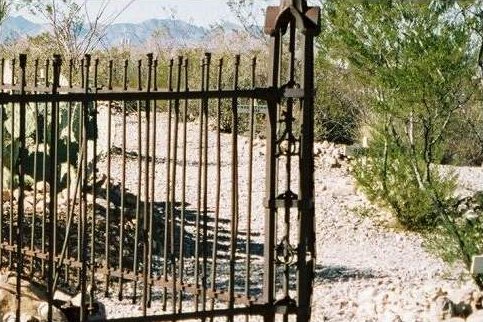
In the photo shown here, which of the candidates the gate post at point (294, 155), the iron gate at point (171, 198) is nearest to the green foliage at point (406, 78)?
the iron gate at point (171, 198)

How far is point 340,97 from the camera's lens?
15391 millimetres

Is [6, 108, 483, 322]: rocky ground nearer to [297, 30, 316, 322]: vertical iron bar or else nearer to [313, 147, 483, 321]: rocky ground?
[313, 147, 483, 321]: rocky ground

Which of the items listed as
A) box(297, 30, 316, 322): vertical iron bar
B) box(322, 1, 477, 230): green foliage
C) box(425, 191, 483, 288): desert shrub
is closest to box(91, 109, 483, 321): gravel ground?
box(425, 191, 483, 288): desert shrub

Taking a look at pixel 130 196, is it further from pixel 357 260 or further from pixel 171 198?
pixel 171 198

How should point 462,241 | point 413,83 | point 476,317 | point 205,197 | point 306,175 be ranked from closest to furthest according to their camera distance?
1. point 306,175
2. point 205,197
3. point 476,317
4. point 462,241
5. point 413,83

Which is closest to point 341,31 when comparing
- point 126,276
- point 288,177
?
point 126,276

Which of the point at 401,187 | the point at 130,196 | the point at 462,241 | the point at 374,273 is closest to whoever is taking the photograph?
the point at 462,241

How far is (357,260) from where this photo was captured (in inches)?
307

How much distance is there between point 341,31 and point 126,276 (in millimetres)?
4547

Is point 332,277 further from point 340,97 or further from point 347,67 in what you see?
point 340,97

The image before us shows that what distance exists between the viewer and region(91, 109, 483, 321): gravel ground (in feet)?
19.4

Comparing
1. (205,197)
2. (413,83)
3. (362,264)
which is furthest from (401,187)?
(205,197)

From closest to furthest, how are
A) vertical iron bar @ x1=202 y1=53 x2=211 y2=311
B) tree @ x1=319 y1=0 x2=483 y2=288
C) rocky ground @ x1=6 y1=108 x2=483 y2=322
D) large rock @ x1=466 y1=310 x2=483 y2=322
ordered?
vertical iron bar @ x1=202 y1=53 x2=211 y2=311 → large rock @ x1=466 y1=310 x2=483 y2=322 → rocky ground @ x1=6 y1=108 x2=483 y2=322 → tree @ x1=319 y1=0 x2=483 y2=288

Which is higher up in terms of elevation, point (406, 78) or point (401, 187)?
point (406, 78)
